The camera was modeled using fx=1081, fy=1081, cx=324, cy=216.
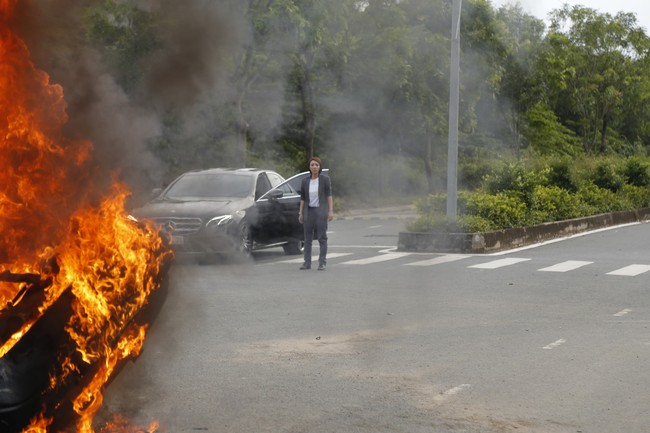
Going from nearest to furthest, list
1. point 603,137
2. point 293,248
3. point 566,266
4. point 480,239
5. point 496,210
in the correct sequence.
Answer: point 566,266, point 293,248, point 480,239, point 496,210, point 603,137

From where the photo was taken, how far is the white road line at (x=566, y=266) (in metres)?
16.0

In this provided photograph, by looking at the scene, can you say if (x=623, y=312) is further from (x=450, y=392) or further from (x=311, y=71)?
(x=311, y=71)

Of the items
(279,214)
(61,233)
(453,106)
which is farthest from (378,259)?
(61,233)

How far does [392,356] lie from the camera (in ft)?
27.8

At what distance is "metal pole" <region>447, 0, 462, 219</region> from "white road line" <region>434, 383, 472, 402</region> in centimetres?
229

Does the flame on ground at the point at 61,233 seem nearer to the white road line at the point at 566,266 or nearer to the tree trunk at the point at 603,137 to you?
the white road line at the point at 566,266

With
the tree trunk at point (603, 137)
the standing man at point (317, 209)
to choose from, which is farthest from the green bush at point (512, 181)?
the tree trunk at point (603, 137)

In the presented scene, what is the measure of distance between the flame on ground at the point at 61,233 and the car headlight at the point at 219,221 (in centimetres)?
979

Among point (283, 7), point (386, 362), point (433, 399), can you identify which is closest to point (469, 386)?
point (433, 399)

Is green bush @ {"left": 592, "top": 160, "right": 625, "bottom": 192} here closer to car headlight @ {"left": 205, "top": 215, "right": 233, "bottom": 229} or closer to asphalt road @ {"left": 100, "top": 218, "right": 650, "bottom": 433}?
asphalt road @ {"left": 100, "top": 218, "right": 650, "bottom": 433}

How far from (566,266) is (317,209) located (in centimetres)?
402

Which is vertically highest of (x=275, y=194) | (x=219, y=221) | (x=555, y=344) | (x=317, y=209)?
(x=275, y=194)

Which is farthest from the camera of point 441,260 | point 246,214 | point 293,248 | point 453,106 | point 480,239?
point 480,239

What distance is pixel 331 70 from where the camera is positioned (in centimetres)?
691
